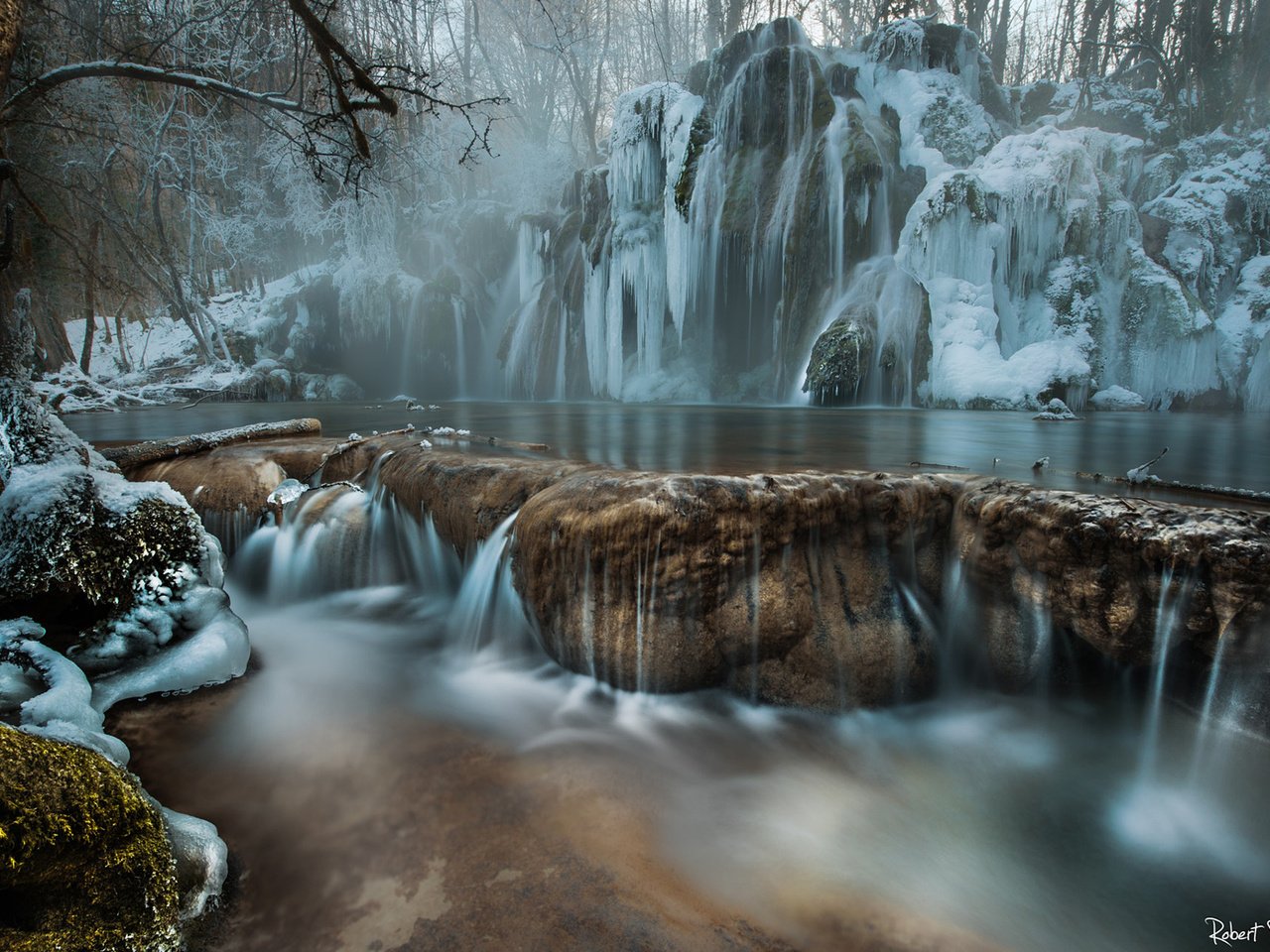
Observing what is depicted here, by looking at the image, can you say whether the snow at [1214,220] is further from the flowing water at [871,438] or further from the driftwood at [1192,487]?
the driftwood at [1192,487]

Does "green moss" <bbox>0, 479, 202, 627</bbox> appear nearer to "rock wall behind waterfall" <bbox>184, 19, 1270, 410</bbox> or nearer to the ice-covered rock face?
"rock wall behind waterfall" <bbox>184, 19, 1270, 410</bbox>

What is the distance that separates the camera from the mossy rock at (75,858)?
121 cm

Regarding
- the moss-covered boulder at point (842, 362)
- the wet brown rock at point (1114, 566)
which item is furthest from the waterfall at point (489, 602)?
the moss-covered boulder at point (842, 362)

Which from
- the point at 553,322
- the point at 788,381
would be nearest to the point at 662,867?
the point at 788,381

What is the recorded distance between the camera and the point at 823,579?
2.95m

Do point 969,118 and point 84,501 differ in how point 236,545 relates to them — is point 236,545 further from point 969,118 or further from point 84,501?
point 969,118

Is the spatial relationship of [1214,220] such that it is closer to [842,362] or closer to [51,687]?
[842,362]

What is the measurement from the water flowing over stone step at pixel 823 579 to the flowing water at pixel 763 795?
0.31ft

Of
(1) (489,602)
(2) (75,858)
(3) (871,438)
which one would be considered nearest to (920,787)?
(1) (489,602)

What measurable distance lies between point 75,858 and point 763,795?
2.00 meters

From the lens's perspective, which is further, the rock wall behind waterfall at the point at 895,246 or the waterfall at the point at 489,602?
the rock wall behind waterfall at the point at 895,246

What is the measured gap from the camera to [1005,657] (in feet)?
9.27

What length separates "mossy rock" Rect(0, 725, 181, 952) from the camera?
1.21 m

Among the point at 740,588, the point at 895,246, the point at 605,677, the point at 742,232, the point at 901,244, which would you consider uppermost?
the point at 742,232
